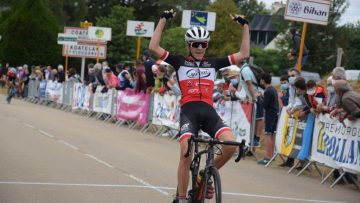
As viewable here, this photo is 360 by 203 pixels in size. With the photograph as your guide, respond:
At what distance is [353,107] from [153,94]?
10.1 metres

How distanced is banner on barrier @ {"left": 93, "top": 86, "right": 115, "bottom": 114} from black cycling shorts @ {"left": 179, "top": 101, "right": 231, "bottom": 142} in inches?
680

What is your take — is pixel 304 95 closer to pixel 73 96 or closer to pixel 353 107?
pixel 353 107

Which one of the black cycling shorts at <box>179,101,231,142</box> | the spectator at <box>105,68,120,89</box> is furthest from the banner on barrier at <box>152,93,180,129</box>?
the black cycling shorts at <box>179,101,231,142</box>

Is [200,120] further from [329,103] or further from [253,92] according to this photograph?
[253,92]

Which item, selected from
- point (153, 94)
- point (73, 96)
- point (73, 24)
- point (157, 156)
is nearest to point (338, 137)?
point (157, 156)

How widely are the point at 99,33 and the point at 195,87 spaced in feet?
93.3

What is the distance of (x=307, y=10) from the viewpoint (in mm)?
17156

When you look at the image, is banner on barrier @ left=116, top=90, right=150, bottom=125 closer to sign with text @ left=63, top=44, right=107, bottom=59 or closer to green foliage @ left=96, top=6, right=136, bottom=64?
sign with text @ left=63, top=44, right=107, bottom=59

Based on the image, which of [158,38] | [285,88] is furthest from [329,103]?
[158,38]

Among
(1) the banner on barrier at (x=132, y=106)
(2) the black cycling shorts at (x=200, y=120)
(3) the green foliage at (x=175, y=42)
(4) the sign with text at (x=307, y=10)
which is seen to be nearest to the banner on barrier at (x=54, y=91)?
(1) the banner on barrier at (x=132, y=106)

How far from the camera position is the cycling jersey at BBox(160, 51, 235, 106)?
848cm

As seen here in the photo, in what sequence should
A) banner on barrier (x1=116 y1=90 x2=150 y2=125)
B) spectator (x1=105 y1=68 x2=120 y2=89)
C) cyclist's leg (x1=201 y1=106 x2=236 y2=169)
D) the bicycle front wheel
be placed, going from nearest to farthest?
the bicycle front wheel, cyclist's leg (x1=201 y1=106 x2=236 y2=169), banner on barrier (x1=116 y1=90 x2=150 y2=125), spectator (x1=105 y1=68 x2=120 y2=89)

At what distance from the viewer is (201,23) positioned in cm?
2411

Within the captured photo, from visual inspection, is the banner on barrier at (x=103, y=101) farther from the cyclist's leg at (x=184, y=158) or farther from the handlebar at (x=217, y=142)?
the handlebar at (x=217, y=142)
